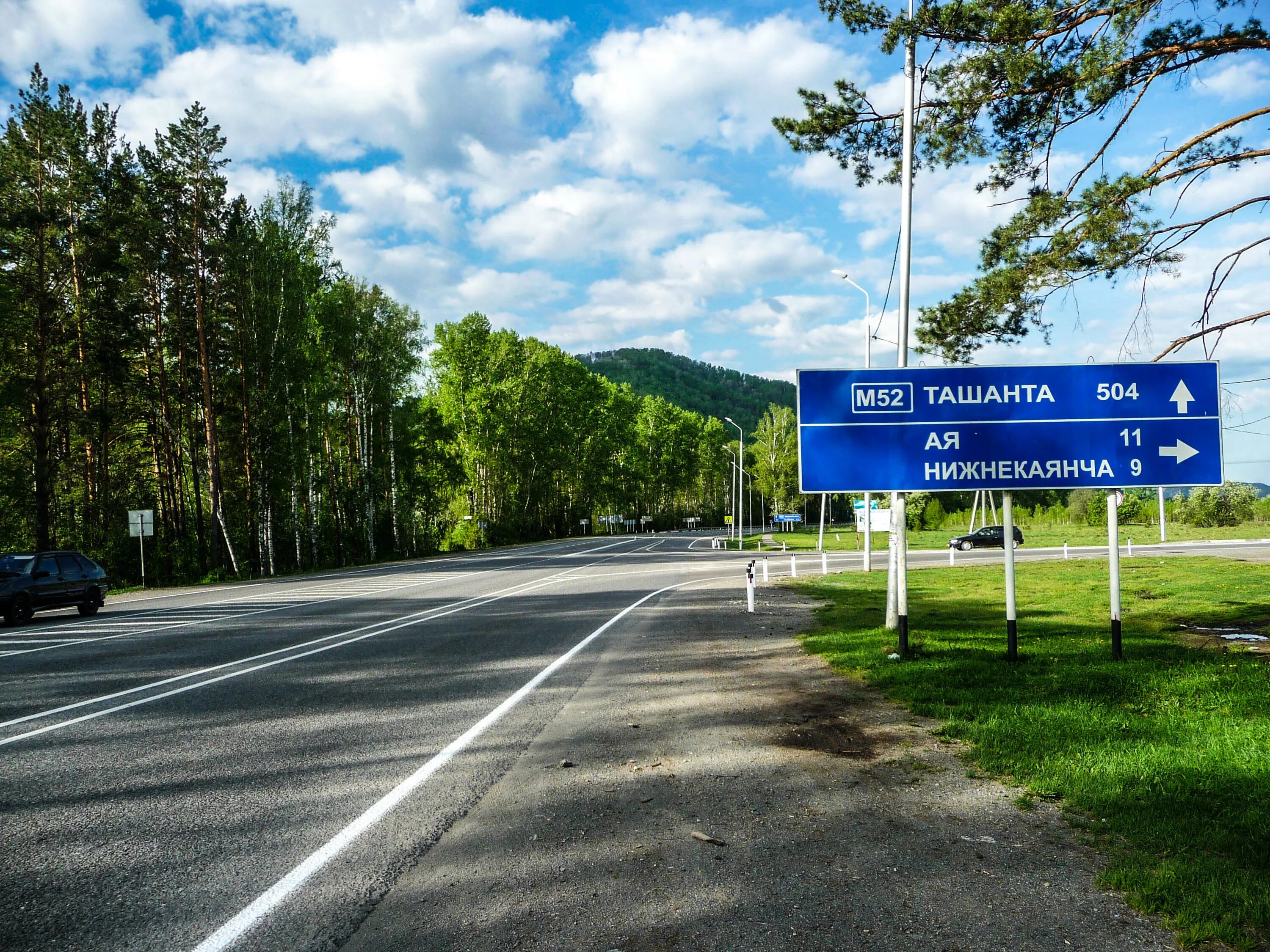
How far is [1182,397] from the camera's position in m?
10.0

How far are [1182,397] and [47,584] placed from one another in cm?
2245

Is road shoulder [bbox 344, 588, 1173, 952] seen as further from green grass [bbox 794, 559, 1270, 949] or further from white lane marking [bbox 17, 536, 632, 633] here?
white lane marking [bbox 17, 536, 632, 633]

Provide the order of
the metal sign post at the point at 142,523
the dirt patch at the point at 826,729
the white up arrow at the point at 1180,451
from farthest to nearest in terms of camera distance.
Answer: the metal sign post at the point at 142,523
the white up arrow at the point at 1180,451
the dirt patch at the point at 826,729

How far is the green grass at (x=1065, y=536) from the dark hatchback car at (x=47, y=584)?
120 feet

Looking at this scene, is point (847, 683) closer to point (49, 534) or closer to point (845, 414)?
point (845, 414)

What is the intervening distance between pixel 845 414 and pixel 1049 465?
107 inches

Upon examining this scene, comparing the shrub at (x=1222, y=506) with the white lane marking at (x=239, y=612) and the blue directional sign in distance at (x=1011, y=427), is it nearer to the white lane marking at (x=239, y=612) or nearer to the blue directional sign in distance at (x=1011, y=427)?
the white lane marking at (x=239, y=612)

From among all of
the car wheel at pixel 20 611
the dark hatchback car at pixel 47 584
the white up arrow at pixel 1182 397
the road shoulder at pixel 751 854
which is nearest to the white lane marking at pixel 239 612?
the dark hatchback car at pixel 47 584

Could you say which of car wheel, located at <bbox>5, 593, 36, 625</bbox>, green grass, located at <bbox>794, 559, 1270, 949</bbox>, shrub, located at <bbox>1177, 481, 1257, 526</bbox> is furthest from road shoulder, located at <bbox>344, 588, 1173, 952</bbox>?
shrub, located at <bbox>1177, 481, 1257, 526</bbox>

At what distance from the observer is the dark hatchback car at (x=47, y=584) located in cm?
1712

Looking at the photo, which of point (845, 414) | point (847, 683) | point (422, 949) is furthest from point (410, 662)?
point (422, 949)

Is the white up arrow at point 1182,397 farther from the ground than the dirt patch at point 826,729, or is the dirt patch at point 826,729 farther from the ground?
the white up arrow at point 1182,397

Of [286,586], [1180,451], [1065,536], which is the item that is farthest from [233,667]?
[1065,536]

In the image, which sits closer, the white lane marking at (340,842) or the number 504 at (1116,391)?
the white lane marking at (340,842)
